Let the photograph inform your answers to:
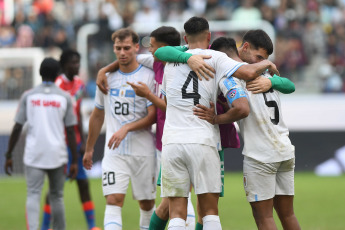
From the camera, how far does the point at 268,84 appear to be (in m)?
6.41

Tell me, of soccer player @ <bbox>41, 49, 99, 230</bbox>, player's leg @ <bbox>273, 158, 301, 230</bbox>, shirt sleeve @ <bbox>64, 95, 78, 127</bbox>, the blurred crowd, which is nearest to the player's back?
player's leg @ <bbox>273, 158, 301, 230</bbox>

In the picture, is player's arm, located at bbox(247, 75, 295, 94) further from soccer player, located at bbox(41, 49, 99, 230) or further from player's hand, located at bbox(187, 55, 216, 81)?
soccer player, located at bbox(41, 49, 99, 230)

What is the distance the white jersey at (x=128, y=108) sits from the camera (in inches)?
300

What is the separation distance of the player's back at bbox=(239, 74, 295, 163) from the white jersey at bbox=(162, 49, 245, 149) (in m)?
0.32

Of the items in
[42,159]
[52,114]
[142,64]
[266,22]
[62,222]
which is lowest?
[62,222]

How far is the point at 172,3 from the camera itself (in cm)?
2200

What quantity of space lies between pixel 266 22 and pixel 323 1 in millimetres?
2695

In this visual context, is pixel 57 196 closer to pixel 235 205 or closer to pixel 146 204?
pixel 146 204

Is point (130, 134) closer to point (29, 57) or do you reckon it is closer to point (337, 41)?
point (29, 57)

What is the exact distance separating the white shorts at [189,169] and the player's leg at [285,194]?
2.20 ft

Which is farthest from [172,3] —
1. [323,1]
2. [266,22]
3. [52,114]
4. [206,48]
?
[206,48]

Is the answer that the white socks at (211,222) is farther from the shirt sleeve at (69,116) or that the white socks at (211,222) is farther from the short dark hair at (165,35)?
the shirt sleeve at (69,116)

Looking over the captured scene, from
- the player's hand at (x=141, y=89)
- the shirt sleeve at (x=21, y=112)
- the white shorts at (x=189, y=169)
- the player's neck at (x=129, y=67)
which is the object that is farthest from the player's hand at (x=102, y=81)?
the white shorts at (x=189, y=169)

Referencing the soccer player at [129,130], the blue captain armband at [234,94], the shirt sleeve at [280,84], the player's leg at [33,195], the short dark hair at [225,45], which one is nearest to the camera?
the blue captain armband at [234,94]
